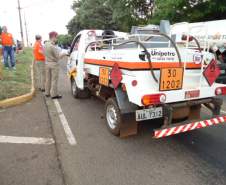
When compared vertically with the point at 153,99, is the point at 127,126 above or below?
below

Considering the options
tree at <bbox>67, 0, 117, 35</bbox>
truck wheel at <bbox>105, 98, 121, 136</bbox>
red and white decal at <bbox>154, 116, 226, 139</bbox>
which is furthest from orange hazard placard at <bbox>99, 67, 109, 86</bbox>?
tree at <bbox>67, 0, 117, 35</bbox>

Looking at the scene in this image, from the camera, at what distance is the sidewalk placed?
309 centimetres

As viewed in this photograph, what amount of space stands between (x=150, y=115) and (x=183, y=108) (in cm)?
65

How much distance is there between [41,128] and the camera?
482 cm

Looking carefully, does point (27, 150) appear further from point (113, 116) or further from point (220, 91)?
point (220, 91)

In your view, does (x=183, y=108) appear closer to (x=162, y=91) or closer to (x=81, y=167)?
(x=162, y=91)

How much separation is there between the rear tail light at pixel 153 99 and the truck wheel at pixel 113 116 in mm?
830

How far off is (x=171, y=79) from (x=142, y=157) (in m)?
1.35

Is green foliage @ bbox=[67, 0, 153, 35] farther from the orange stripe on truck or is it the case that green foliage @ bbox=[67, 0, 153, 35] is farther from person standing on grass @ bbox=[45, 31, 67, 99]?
the orange stripe on truck

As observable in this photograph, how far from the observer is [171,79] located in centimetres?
361

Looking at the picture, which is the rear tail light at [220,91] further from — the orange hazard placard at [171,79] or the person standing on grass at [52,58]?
the person standing on grass at [52,58]

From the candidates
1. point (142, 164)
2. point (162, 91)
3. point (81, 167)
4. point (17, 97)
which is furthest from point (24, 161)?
point (17, 97)

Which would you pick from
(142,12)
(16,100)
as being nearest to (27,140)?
(16,100)

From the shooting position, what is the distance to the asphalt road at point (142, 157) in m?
3.06
